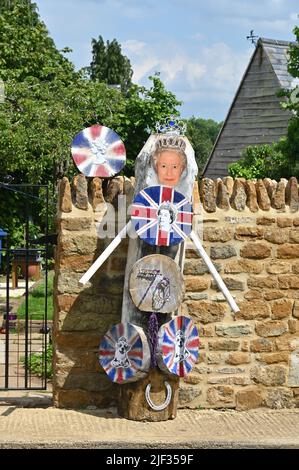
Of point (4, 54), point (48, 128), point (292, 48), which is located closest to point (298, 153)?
point (292, 48)

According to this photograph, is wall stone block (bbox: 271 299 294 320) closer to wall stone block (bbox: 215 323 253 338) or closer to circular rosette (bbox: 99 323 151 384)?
wall stone block (bbox: 215 323 253 338)

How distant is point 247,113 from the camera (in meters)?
24.4

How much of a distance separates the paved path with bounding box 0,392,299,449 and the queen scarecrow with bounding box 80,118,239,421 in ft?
0.69

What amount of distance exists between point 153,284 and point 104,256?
1.36 ft

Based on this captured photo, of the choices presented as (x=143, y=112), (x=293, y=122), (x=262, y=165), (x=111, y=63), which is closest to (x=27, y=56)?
(x=143, y=112)

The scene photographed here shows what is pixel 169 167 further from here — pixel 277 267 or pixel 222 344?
pixel 222 344

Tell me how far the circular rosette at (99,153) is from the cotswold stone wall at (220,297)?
96mm

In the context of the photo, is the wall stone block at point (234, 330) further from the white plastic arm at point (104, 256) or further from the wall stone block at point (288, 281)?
the white plastic arm at point (104, 256)

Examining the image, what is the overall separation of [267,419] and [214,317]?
894 mm

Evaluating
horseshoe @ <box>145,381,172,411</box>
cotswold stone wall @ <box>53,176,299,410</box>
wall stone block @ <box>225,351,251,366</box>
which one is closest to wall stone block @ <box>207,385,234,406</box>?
cotswold stone wall @ <box>53,176,299,410</box>

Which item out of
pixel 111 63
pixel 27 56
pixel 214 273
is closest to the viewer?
pixel 214 273

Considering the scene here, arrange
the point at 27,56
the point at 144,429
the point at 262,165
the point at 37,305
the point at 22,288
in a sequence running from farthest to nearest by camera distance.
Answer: the point at 27,56 < the point at 262,165 < the point at 22,288 < the point at 37,305 < the point at 144,429

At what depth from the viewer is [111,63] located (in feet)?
134

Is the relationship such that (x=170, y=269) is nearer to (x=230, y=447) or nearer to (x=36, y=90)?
(x=230, y=447)
